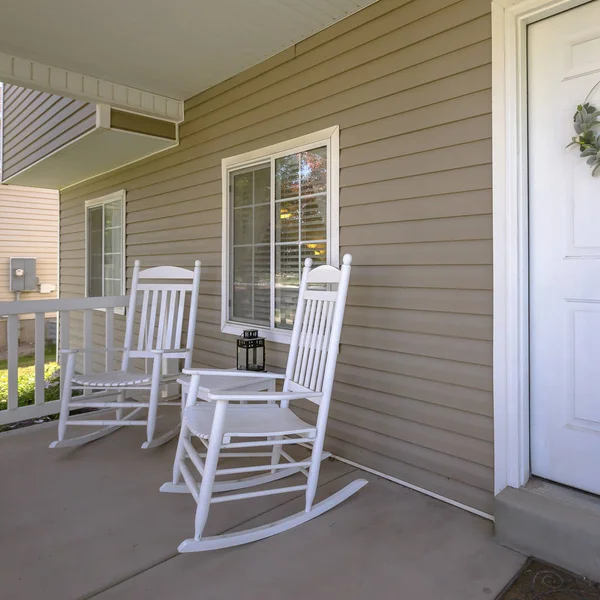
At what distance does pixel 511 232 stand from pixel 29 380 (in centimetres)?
619

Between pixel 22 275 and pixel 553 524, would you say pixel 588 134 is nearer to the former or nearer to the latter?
pixel 553 524

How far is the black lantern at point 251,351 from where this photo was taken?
288 centimetres

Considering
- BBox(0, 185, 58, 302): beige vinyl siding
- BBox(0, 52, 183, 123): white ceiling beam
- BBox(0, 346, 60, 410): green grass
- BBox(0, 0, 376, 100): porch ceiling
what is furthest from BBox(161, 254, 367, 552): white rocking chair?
BBox(0, 185, 58, 302): beige vinyl siding

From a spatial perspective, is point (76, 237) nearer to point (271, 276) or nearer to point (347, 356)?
point (271, 276)

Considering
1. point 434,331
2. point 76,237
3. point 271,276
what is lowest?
point 434,331

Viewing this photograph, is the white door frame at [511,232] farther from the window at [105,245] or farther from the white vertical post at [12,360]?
the window at [105,245]

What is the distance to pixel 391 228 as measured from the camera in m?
2.38

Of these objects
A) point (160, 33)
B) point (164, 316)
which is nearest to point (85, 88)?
point (160, 33)

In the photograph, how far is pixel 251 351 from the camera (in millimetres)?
3086

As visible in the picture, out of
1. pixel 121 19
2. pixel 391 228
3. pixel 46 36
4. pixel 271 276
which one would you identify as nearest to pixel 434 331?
pixel 391 228

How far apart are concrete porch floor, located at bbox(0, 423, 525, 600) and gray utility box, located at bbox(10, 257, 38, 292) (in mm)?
6904

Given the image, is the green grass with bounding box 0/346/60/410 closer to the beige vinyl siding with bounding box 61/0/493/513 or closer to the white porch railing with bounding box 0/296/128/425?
the white porch railing with bounding box 0/296/128/425

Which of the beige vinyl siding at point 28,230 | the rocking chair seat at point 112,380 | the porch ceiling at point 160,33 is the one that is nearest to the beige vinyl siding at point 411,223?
the porch ceiling at point 160,33

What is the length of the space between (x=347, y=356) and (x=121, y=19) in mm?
2353
